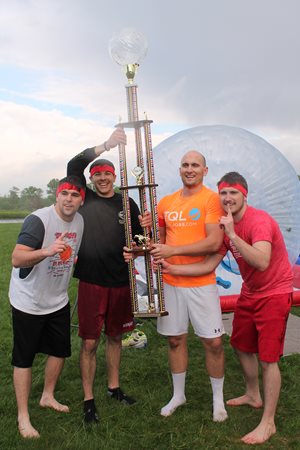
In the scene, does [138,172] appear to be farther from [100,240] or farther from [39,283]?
[39,283]

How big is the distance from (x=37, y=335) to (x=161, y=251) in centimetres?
104

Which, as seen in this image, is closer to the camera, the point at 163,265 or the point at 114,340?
the point at 163,265

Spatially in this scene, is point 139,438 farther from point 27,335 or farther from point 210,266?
point 210,266

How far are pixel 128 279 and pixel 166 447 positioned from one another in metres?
1.20

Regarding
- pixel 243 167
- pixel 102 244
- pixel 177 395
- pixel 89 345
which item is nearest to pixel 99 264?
pixel 102 244

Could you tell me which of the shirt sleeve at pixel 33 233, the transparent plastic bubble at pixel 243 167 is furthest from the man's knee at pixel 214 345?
the transparent plastic bubble at pixel 243 167

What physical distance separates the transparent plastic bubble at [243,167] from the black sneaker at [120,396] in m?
1.95

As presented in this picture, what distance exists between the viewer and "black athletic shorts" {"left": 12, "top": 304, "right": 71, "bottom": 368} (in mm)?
3096

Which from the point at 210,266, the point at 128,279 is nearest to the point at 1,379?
the point at 128,279

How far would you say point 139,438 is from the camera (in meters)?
3.06

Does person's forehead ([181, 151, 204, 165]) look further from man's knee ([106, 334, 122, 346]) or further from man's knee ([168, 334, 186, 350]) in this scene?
man's knee ([106, 334, 122, 346])

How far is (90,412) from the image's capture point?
3314 mm

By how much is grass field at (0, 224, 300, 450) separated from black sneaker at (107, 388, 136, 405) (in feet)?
0.17

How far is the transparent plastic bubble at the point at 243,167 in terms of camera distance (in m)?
4.89
